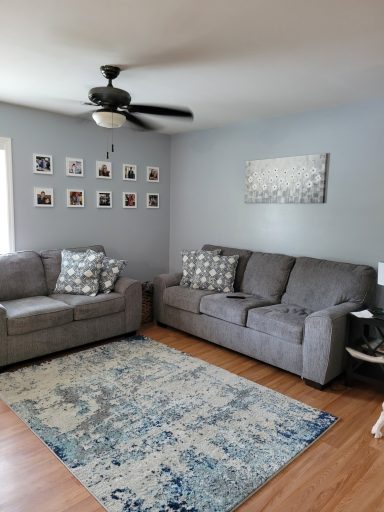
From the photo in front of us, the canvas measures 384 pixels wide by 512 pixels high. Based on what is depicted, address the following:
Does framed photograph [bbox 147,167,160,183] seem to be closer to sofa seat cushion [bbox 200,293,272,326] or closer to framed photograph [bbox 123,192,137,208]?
framed photograph [bbox 123,192,137,208]

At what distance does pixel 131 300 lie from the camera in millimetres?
3971

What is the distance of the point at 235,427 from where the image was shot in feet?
8.02

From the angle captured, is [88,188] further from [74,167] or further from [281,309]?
[281,309]

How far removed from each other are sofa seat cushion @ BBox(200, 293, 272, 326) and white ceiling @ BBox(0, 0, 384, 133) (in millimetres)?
1907

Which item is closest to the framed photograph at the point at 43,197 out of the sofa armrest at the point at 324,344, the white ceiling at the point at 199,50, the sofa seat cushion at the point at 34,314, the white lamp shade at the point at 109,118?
the white ceiling at the point at 199,50

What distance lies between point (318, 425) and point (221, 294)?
5.76 ft

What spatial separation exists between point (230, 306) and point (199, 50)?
221 centimetres

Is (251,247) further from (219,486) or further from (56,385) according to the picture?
(219,486)

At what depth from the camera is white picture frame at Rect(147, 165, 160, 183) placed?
512 cm

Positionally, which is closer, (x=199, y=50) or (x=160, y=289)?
(x=199, y=50)

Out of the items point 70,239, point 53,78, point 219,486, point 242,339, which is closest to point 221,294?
point 242,339

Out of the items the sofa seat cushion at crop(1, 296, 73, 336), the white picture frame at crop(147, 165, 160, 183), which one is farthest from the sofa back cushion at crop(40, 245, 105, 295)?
the white picture frame at crop(147, 165, 160, 183)

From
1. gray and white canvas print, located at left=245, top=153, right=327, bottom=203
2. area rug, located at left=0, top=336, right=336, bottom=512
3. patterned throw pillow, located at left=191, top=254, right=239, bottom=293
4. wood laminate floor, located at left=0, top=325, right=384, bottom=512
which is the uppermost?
gray and white canvas print, located at left=245, top=153, right=327, bottom=203

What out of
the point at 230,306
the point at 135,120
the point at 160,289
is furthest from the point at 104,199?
the point at 230,306
